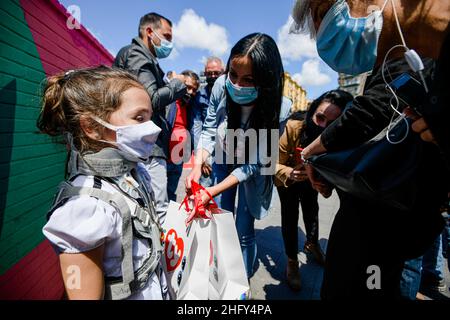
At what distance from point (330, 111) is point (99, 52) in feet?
8.67

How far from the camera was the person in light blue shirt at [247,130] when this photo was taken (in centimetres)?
163

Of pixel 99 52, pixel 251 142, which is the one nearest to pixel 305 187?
pixel 251 142

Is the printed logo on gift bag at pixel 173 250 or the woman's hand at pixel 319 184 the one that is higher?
the woman's hand at pixel 319 184

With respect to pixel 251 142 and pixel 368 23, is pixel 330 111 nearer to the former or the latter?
pixel 251 142

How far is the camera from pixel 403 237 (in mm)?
1086

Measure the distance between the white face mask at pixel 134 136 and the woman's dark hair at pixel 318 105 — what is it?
1.50m

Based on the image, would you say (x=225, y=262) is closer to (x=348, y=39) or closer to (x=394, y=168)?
(x=394, y=168)

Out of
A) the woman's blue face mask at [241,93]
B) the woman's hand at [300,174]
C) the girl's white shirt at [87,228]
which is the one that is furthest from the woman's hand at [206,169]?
the girl's white shirt at [87,228]

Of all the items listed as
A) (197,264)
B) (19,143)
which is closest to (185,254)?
(197,264)

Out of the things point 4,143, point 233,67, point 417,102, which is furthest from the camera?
point 233,67

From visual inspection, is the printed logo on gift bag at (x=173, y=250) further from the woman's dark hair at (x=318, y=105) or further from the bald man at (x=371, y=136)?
the woman's dark hair at (x=318, y=105)

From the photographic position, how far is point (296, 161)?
7.73 ft

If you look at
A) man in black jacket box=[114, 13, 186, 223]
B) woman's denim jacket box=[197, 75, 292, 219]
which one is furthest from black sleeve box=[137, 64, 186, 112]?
woman's denim jacket box=[197, 75, 292, 219]

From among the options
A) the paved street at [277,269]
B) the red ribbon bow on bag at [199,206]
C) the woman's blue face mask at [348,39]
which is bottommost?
the paved street at [277,269]
